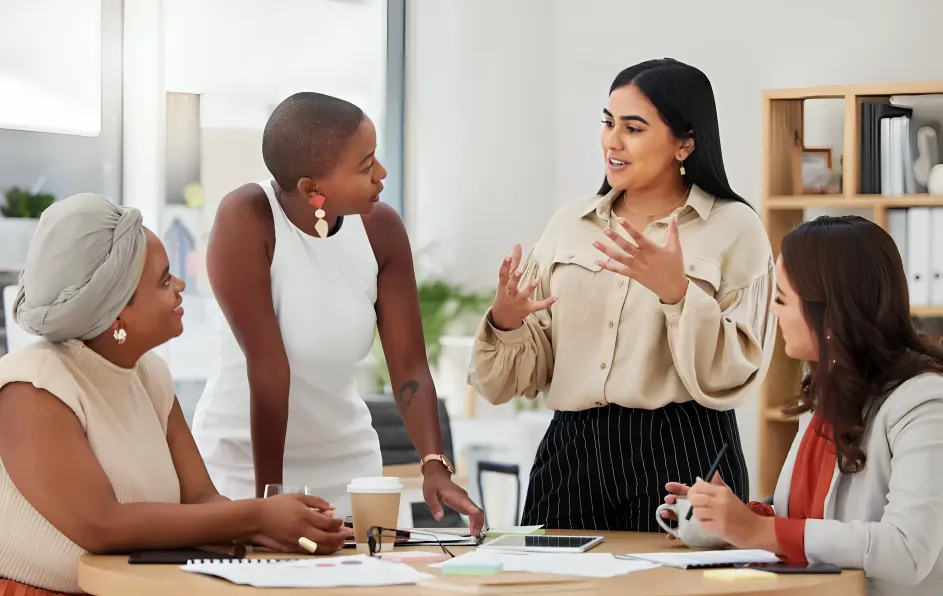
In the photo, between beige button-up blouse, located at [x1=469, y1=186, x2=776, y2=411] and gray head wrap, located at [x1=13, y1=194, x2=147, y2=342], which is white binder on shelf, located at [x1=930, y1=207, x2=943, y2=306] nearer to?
beige button-up blouse, located at [x1=469, y1=186, x2=776, y2=411]

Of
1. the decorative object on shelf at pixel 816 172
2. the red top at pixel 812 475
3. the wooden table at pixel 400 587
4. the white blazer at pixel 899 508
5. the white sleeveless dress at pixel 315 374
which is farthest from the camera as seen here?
the decorative object on shelf at pixel 816 172

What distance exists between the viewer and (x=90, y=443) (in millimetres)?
1911

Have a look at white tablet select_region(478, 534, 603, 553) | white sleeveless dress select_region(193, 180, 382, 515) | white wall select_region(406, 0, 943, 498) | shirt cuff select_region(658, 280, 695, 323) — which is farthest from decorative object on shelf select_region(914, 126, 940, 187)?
white tablet select_region(478, 534, 603, 553)

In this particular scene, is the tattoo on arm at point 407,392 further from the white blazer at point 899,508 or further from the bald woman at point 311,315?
the white blazer at point 899,508

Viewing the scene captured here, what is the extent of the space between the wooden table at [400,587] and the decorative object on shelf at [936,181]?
3.03 meters

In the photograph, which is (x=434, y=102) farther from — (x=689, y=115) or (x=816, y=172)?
(x=689, y=115)

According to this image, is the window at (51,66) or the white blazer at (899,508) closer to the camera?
the white blazer at (899,508)

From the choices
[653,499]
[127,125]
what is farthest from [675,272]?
[127,125]

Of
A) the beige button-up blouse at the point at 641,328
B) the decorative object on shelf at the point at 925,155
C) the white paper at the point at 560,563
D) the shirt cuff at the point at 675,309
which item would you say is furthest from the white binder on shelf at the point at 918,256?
the white paper at the point at 560,563

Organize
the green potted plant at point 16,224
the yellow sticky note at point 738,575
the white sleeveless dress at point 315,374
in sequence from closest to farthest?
the yellow sticky note at point 738,575, the white sleeveless dress at point 315,374, the green potted plant at point 16,224

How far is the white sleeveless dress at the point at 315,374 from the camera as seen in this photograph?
2.43 meters

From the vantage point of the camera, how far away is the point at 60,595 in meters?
1.89

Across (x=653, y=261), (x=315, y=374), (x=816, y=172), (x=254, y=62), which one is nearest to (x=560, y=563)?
(x=653, y=261)

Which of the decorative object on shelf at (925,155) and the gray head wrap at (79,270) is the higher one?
the decorative object on shelf at (925,155)
